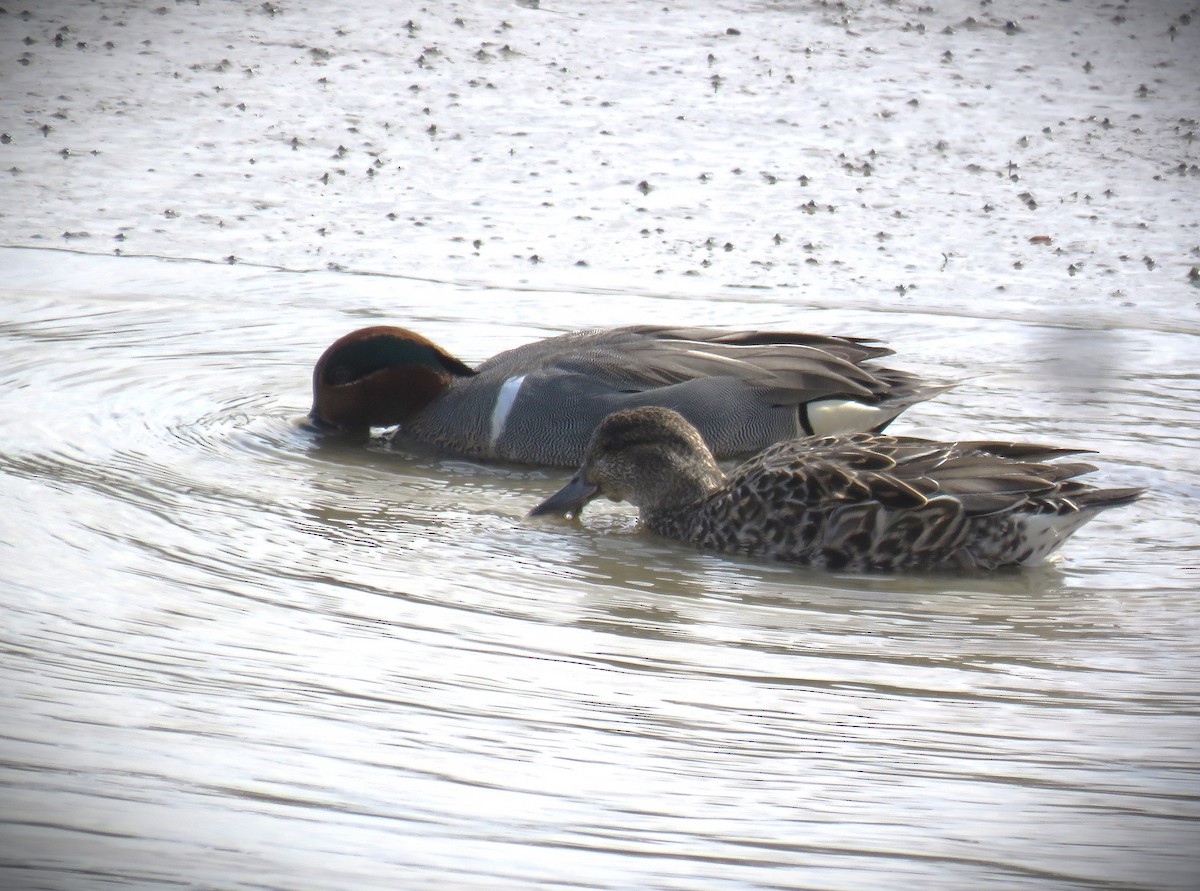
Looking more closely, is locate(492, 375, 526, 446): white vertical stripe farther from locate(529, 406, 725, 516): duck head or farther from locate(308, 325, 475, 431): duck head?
locate(529, 406, 725, 516): duck head

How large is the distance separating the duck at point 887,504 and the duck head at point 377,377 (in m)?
1.35

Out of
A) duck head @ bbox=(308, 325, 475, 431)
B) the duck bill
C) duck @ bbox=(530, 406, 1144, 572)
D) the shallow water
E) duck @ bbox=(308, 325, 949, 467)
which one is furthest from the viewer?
duck head @ bbox=(308, 325, 475, 431)

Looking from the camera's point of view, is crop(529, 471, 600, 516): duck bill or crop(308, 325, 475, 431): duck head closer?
crop(529, 471, 600, 516): duck bill

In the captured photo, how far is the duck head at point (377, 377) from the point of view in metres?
6.86

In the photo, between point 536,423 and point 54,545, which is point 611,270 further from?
point 54,545

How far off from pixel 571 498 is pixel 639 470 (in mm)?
241

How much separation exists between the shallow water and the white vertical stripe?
0.95ft

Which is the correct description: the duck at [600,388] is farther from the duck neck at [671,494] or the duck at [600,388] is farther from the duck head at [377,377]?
the duck neck at [671,494]

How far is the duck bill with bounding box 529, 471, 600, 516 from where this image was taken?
19.0 ft

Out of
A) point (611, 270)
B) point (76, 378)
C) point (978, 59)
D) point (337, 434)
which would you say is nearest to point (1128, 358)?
point (611, 270)

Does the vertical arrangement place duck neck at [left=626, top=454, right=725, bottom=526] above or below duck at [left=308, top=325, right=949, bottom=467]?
below

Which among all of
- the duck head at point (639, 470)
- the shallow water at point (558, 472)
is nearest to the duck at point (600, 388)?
the shallow water at point (558, 472)

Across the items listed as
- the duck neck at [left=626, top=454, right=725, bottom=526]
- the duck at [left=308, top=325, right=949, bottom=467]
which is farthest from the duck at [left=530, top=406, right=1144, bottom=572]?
the duck at [left=308, top=325, right=949, bottom=467]

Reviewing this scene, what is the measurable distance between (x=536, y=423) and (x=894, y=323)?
6.89ft
